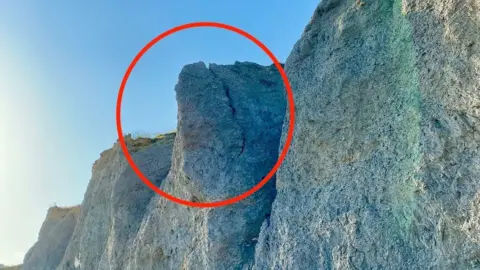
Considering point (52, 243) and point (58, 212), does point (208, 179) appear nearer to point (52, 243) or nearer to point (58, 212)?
point (52, 243)

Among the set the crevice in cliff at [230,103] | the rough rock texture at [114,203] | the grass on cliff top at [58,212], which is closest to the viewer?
the crevice in cliff at [230,103]

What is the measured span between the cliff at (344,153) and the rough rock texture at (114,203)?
2.09 m

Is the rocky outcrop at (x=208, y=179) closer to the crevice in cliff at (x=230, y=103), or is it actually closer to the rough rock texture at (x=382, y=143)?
the crevice in cliff at (x=230, y=103)

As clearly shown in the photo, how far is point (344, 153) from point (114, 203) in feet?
38.2

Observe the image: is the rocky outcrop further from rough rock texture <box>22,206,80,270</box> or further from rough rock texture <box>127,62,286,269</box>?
rough rock texture <box>22,206,80,270</box>

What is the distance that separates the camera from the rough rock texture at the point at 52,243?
28.0 meters

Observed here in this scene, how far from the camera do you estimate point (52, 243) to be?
2842cm

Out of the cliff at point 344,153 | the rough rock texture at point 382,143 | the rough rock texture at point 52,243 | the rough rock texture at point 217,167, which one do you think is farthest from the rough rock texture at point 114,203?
the rough rock texture at point 382,143

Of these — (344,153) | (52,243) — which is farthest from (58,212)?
(344,153)

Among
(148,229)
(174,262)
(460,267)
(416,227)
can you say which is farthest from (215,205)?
(460,267)

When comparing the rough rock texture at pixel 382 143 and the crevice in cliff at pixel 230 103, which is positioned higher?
the crevice in cliff at pixel 230 103

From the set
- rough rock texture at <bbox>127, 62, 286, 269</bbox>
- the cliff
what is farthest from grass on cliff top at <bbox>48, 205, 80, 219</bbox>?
the cliff

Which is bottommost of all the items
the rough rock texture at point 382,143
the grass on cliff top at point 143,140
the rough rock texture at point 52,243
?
the rough rock texture at point 382,143

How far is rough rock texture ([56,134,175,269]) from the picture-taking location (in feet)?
59.3
